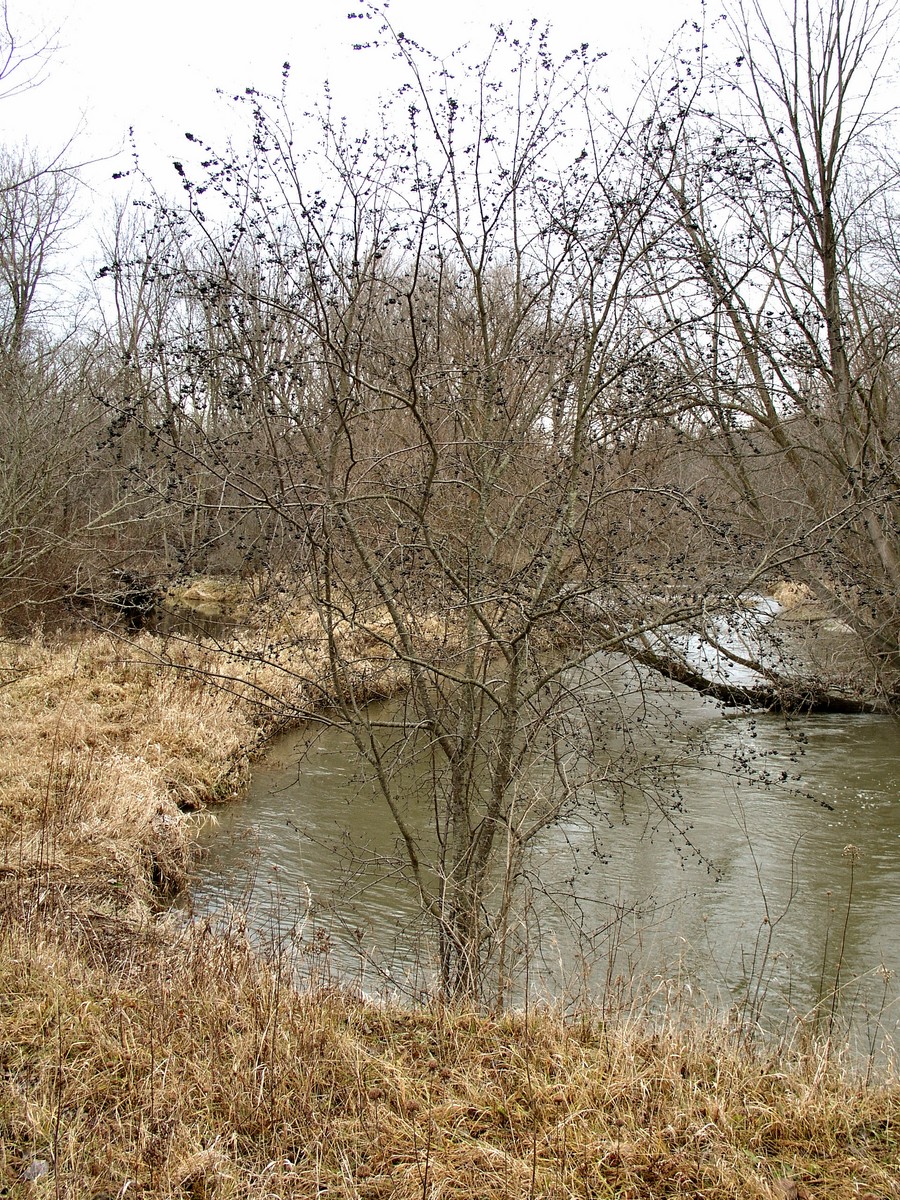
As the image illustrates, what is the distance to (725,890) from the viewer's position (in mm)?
7375

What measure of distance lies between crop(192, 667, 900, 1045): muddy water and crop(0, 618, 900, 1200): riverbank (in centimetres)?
60

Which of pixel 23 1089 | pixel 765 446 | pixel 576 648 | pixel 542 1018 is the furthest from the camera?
pixel 765 446

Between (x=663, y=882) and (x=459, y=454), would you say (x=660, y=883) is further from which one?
(x=459, y=454)

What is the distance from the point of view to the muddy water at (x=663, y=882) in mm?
5309

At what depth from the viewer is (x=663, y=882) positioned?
295 inches

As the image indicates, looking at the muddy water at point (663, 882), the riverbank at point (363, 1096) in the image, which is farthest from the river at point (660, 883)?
the riverbank at point (363, 1096)

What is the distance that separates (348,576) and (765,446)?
7.43 metres

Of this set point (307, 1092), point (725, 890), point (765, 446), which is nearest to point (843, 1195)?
point (307, 1092)

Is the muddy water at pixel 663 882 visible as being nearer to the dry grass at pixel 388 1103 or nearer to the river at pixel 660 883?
the river at pixel 660 883

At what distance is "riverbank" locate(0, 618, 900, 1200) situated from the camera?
2.75 m

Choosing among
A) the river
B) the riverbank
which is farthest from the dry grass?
the river

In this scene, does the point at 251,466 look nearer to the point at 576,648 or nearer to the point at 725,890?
the point at 576,648

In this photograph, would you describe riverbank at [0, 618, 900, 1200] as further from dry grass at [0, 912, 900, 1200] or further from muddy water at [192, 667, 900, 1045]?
muddy water at [192, 667, 900, 1045]

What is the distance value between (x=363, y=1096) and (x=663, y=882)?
477 cm
